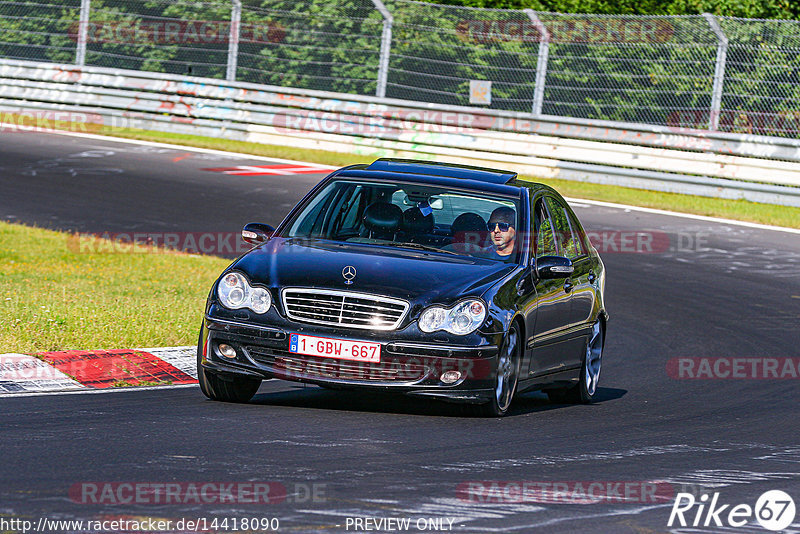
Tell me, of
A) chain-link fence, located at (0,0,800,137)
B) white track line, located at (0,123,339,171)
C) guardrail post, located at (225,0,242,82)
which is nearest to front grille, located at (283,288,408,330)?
chain-link fence, located at (0,0,800,137)

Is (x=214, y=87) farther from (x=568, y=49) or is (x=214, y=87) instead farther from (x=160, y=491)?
(x=160, y=491)

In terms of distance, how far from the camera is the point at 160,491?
6016 millimetres

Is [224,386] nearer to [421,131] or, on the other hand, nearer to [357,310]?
[357,310]

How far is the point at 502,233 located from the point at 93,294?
483 cm

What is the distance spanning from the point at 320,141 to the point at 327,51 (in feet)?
5.40

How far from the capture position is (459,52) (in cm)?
2428

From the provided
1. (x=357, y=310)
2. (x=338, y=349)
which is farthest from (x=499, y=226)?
(x=338, y=349)

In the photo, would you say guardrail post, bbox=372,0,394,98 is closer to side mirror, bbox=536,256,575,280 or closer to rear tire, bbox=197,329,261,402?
side mirror, bbox=536,256,575,280

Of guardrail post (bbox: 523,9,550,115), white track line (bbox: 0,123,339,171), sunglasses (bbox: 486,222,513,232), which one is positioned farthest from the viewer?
white track line (bbox: 0,123,339,171)

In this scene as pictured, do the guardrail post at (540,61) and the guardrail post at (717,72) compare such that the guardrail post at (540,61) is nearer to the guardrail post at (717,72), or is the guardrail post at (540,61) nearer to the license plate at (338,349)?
the guardrail post at (717,72)

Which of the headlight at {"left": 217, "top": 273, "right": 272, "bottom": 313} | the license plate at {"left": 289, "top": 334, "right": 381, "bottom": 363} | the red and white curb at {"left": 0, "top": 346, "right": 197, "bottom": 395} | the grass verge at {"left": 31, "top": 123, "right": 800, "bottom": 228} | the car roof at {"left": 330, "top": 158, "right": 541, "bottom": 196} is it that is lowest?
the grass verge at {"left": 31, "top": 123, "right": 800, "bottom": 228}

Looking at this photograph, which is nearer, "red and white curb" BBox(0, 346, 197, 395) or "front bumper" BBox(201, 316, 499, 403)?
"front bumper" BBox(201, 316, 499, 403)

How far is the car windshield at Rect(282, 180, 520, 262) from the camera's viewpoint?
30.5 feet

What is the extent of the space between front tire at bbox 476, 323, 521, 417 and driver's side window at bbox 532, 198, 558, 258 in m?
0.91
